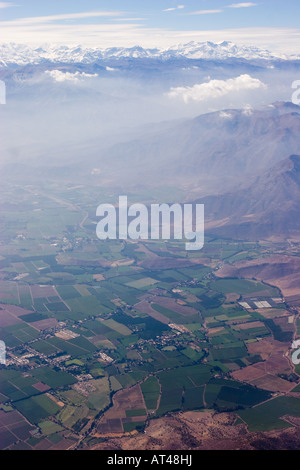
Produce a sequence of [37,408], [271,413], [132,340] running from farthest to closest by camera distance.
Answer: [132,340]
[37,408]
[271,413]

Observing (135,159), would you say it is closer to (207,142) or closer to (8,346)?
(207,142)

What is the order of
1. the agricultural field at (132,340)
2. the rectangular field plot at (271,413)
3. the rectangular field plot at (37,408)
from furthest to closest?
the agricultural field at (132,340), the rectangular field plot at (37,408), the rectangular field plot at (271,413)

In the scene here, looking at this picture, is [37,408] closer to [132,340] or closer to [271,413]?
[132,340]

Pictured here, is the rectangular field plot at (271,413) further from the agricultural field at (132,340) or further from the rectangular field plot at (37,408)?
the rectangular field plot at (37,408)

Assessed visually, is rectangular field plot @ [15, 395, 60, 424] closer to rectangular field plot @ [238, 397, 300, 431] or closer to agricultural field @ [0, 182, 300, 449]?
agricultural field @ [0, 182, 300, 449]

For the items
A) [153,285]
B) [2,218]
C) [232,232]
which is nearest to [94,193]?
[2,218]

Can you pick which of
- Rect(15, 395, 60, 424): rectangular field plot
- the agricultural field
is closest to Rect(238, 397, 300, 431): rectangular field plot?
the agricultural field

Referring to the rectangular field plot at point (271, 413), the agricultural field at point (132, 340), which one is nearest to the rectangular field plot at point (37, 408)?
the agricultural field at point (132, 340)

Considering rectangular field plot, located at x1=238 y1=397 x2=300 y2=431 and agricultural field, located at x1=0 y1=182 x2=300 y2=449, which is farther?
agricultural field, located at x1=0 y1=182 x2=300 y2=449

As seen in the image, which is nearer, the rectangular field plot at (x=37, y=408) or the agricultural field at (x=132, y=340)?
the rectangular field plot at (x=37, y=408)

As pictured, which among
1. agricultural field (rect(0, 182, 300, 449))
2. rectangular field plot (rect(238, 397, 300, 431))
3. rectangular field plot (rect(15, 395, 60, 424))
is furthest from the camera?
agricultural field (rect(0, 182, 300, 449))

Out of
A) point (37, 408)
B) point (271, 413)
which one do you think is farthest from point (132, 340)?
point (271, 413)
